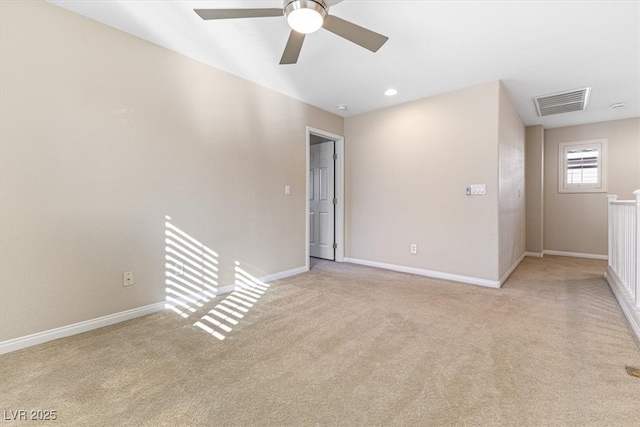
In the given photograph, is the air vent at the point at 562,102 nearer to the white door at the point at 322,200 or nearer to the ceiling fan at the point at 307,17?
the white door at the point at 322,200

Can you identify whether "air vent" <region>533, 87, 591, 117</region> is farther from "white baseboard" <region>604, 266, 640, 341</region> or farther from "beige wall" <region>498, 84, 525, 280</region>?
"white baseboard" <region>604, 266, 640, 341</region>

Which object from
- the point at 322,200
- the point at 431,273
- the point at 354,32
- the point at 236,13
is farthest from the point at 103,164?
the point at 431,273

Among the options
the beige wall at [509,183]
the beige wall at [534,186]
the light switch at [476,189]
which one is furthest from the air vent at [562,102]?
the light switch at [476,189]

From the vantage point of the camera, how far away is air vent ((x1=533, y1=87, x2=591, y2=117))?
366 centimetres

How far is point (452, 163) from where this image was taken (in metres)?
3.65

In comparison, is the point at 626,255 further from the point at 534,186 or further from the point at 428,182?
the point at 534,186

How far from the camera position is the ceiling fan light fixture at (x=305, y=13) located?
5.39 ft

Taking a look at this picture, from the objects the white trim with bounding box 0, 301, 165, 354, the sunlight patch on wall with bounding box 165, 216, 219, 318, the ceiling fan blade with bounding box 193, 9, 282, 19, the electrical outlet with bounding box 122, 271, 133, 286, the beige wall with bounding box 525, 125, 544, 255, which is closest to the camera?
the ceiling fan blade with bounding box 193, 9, 282, 19

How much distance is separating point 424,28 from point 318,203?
3.22 m

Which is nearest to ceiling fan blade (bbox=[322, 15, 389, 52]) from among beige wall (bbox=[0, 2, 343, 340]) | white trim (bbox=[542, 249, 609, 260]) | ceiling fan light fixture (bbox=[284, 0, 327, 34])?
ceiling fan light fixture (bbox=[284, 0, 327, 34])

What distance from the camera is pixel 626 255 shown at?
2.70 m

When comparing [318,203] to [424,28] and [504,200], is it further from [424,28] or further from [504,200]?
[424,28]

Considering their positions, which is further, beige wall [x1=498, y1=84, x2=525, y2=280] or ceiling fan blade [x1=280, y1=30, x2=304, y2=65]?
beige wall [x1=498, y1=84, x2=525, y2=280]

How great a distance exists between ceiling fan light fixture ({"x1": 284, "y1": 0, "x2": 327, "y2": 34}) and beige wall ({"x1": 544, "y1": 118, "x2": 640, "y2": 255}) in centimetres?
579
